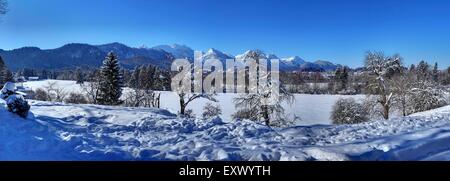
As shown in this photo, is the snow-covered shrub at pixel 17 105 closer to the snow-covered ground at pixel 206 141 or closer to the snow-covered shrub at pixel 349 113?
the snow-covered ground at pixel 206 141

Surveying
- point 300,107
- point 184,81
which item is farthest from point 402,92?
point 300,107

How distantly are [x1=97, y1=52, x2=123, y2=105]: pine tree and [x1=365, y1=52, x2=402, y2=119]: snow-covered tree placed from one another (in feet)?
90.6

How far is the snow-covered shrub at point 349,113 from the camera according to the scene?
46.0 metres

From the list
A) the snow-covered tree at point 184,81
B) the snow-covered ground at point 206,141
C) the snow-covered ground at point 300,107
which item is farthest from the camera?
the snow-covered ground at point 300,107

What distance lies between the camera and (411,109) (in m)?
39.5

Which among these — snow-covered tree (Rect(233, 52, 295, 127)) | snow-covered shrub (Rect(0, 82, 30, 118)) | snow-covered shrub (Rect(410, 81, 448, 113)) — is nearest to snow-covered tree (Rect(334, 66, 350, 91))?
snow-covered shrub (Rect(410, 81, 448, 113))

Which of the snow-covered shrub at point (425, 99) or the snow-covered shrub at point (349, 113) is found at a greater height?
the snow-covered shrub at point (425, 99)

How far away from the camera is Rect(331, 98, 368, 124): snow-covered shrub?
46.0m

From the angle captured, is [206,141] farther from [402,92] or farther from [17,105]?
[402,92]

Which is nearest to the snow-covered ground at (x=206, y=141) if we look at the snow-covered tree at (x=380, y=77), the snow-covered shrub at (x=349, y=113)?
the snow-covered tree at (x=380, y=77)

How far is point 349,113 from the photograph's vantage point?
4762 centimetres

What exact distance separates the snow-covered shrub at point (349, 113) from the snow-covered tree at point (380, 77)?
16.4ft

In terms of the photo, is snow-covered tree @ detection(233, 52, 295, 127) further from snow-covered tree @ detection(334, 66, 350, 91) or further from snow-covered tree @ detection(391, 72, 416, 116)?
snow-covered tree @ detection(334, 66, 350, 91)
